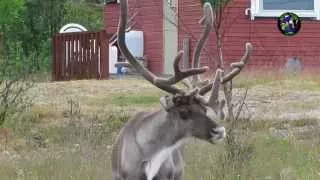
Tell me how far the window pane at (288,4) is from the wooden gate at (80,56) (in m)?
4.60

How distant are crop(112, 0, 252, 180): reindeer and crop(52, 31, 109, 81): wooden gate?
18337 millimetres

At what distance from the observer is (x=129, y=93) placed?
1864 centimetres

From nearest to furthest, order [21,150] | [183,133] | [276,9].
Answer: [183,133]
[21,150]
[276,9]

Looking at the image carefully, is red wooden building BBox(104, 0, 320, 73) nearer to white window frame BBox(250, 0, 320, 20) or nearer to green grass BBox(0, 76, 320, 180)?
white window frame BBox(250, 0, 320, 20)

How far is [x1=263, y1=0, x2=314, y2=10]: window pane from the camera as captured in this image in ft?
83.3

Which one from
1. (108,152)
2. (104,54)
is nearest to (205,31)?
(108,152)

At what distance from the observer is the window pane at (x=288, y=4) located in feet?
83.3

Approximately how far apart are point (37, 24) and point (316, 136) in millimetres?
31004

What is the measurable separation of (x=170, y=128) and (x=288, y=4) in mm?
19772

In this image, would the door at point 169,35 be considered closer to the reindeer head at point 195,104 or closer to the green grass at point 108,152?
the green grass at point 108,152

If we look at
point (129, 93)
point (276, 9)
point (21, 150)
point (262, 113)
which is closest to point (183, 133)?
point (21, 150)

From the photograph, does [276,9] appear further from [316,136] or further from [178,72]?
[178,72]

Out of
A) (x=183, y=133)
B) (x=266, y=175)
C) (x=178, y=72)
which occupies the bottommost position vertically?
(x=266, y=175)

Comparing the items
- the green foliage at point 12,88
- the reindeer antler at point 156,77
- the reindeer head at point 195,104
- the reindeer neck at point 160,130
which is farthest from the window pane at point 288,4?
the reindeer neck at point 160,130
